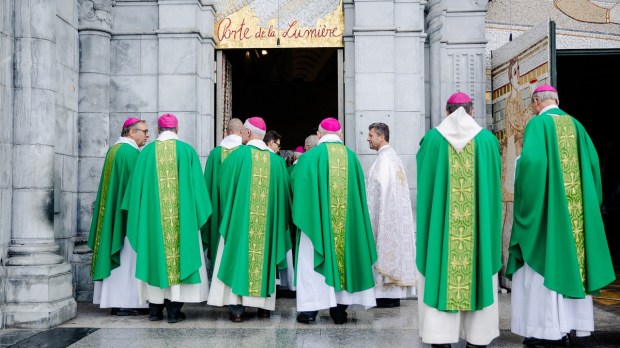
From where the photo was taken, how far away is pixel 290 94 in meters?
16.3

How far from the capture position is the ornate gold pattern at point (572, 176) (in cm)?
524

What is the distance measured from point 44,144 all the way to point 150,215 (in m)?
1.22

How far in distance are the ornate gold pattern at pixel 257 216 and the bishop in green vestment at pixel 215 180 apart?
1.72ft

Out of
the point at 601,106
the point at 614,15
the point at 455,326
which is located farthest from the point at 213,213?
the point at 601,106

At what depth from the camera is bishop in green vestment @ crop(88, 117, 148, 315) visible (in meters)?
6.82

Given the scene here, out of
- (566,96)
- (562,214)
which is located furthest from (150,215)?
(566,96)

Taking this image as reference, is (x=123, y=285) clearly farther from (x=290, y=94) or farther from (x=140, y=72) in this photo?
(x=290, y=94)

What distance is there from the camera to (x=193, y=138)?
8.35 meters

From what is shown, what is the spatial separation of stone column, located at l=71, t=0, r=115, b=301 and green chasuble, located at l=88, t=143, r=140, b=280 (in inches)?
42.6

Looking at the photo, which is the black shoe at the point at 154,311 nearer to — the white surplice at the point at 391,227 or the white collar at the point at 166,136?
the white collar at the point at 166,136

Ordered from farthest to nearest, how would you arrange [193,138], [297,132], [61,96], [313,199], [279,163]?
[297,132], [193,138], [61,96], [279,163], [313,199]

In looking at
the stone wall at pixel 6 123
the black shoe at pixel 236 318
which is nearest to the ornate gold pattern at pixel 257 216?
the black shoe at pixel 236 318

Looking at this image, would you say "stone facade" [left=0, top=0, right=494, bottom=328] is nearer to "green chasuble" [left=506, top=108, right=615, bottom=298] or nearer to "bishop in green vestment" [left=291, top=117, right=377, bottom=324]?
"bishop in green vestment" [left=291, top=117, right=377, bottom=324]

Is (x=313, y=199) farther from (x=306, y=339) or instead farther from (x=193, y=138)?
(x=193, y=138)
